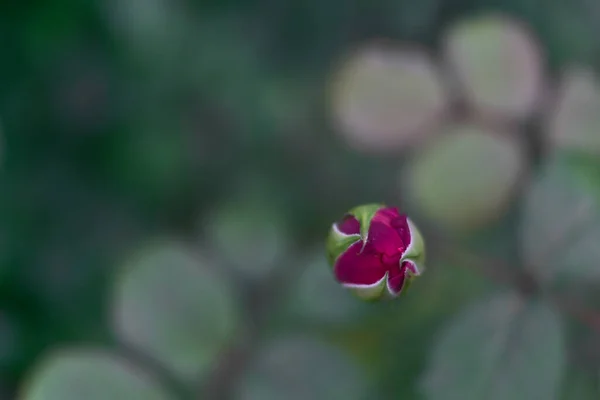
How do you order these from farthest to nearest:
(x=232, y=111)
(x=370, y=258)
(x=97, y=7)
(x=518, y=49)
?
(x=232, y=111), (x=97, y=7), (x=518, y=49), (x=370, y=258)

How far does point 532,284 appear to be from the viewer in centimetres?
68

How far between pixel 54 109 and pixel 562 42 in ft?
2.95

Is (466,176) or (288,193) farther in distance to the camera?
(288,193)

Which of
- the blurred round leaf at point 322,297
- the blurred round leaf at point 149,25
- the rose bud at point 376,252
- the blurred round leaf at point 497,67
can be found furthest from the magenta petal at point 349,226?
the blurred round leaf at point 149,25

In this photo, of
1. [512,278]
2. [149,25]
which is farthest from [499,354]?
[149,25]

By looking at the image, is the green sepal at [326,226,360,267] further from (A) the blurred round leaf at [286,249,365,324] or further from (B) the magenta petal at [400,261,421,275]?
(A) the blurred round leaf at [286,249,365,324]

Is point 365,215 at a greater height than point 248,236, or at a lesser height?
lesser

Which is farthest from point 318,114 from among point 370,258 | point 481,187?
point 370,258

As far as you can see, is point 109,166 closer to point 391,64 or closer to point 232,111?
point 232,111

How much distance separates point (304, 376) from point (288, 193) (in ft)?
1.70

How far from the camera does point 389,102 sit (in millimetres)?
799

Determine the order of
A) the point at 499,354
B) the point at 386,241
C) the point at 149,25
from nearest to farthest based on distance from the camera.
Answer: the point at 386,241, the point at 499,354, the point at 149,25

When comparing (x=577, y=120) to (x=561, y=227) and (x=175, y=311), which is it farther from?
(x=175, y=311)

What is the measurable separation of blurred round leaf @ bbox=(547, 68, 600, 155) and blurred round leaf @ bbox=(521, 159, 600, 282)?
0.07 m
